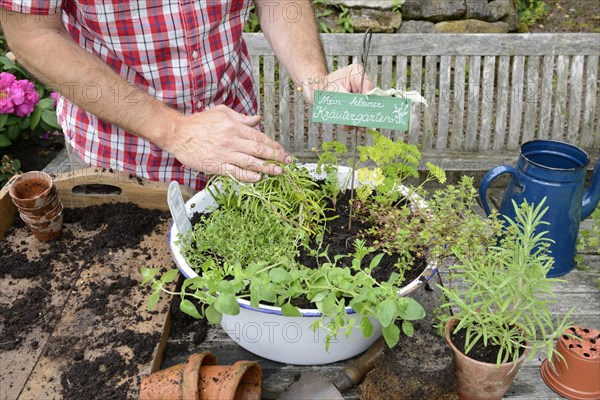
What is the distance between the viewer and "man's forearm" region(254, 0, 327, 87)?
6.19 ft

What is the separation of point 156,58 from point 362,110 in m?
0.74

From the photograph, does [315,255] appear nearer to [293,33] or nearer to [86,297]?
[86,297]

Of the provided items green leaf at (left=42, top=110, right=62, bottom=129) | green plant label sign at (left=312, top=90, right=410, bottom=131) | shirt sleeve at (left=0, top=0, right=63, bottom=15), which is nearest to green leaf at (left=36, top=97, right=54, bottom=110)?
green leaf at (left=42, top=110, right=62, bottom=129)

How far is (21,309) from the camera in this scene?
1370 mm

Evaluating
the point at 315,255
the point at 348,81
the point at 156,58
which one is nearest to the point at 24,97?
the point at 156,58

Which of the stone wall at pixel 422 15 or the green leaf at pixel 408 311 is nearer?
the green leaf at pixel 408 311

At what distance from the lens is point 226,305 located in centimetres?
107

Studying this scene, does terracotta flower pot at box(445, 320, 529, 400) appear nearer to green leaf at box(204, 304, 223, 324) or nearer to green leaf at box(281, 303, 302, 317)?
green leaf at box(281, 303, 302, 317)

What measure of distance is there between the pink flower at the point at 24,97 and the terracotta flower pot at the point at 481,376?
99.2 inches

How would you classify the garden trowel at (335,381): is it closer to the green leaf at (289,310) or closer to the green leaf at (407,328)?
the green leaf at (407,328)

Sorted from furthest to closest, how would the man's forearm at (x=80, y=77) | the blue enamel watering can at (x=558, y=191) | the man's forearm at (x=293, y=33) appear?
the man's forearm at (x=293, y=33)
the blue enamel watering can at (x=558, y=191)
the man's forearm at (x=80, y=77)

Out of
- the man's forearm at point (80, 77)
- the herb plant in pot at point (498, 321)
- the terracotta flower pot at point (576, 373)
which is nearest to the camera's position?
the herb plant in pot at point (498, 321)

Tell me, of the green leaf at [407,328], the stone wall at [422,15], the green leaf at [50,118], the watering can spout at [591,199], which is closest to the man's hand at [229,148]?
the green leaf at [407,328]

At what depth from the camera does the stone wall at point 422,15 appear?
426 centimetres
